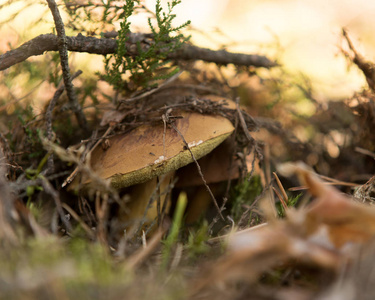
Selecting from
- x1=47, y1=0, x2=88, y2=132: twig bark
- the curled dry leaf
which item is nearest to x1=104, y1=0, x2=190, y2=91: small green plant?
x1=47, y1=0, x2=88, y2=132: twig bark

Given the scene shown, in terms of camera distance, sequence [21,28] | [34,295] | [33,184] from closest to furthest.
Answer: [34,295], [33,184], [21,28]

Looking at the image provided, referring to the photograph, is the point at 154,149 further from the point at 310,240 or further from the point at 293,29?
the point at 293,29

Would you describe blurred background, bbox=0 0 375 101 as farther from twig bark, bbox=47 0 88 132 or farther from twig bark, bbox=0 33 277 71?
twig bark, bbox=47 0 88 132

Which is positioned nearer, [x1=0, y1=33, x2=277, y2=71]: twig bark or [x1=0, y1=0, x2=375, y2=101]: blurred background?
[x1=0, y1=33, x2=277, y2=71]: twig bark

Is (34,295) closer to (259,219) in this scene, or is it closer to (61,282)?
(61,282)

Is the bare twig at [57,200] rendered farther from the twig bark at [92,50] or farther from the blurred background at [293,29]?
the blurred background at [293,29]

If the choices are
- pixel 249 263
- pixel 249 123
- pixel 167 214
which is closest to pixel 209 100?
pixel 249 123
